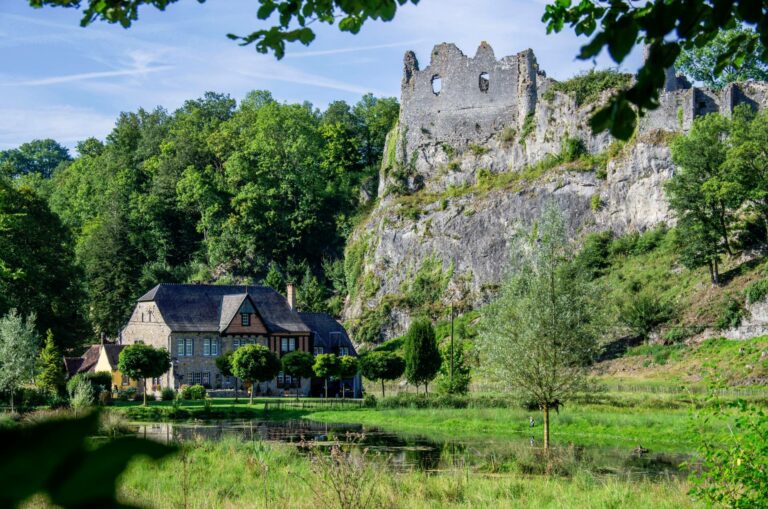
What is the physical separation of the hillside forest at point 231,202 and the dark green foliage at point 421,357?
83.1ft

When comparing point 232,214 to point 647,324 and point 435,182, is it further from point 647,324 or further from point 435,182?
point 647,324

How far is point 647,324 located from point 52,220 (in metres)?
32.8

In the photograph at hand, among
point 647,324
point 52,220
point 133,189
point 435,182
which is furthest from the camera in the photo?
point 133,189

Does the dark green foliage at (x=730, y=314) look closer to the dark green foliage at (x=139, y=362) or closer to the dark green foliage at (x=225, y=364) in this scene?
the dark green foliage at (x=225, y=364)

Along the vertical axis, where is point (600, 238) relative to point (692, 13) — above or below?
above

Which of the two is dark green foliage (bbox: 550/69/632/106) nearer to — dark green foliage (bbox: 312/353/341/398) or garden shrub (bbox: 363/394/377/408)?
dark green foliage (bbox: 312/353/341/398)

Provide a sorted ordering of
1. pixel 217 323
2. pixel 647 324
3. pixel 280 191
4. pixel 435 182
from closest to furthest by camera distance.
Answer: pixel 647 324
pixel 217 323
pixel 435 182
pixel 280 191

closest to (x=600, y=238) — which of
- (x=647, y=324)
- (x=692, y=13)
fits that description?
(x=647, y=324)

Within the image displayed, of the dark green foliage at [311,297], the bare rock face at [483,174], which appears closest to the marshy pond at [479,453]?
the bare rock face at [483,174]

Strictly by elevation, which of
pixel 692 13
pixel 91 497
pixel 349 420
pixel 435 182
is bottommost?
pixel 349 420

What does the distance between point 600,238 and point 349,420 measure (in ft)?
82.1

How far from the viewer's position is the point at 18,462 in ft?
3.51

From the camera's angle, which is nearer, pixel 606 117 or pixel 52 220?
pixel 606 117

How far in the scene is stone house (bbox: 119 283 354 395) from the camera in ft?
176
